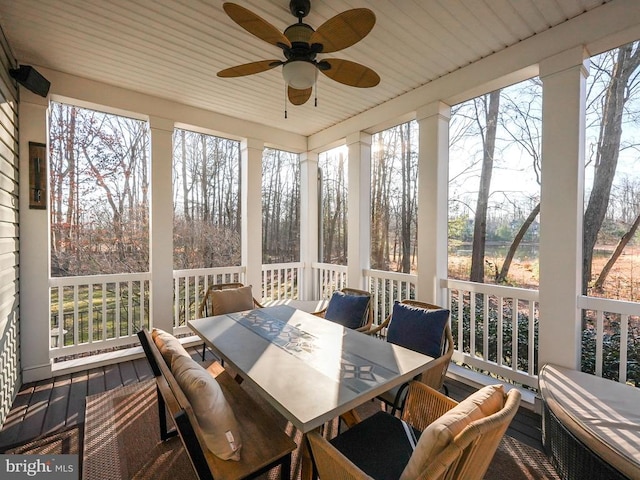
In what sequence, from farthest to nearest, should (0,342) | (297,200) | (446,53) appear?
(297,200)
(446,53)
(0,342)

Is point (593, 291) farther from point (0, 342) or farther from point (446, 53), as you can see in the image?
point (0, 342)

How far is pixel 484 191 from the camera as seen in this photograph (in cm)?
368

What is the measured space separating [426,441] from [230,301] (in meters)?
2.69

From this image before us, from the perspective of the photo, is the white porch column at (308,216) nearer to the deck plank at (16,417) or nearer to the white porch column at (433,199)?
the white porch column at (433,199)

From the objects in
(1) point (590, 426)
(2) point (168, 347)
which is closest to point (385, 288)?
(1) point (590, 426)

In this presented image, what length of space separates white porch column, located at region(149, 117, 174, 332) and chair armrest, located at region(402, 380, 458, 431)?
317 centimetres

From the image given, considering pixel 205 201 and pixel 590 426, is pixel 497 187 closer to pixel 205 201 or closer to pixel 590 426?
pixel 590 426

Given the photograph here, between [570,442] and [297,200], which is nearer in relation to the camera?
[570,442]

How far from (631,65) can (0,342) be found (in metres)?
5.63

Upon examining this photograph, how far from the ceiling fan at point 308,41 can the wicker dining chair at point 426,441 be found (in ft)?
6.33

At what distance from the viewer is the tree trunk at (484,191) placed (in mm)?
3658

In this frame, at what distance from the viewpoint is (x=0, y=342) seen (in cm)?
234

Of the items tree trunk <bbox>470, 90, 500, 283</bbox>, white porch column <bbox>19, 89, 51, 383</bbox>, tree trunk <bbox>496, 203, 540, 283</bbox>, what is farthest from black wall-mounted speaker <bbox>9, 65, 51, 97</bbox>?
tree trunk <bbox>496, 203, 540, 283</bbox>

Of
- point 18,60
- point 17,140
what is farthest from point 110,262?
point 18,60
